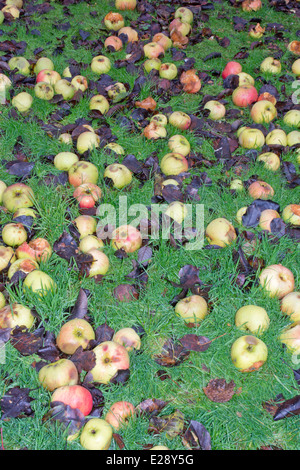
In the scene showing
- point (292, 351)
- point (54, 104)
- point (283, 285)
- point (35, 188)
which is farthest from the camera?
point (54, 104)

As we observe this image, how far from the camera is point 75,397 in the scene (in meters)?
2.43

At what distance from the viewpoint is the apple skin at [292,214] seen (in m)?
3.52

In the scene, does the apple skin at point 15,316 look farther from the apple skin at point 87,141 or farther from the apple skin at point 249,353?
the apple skin at point 87,141

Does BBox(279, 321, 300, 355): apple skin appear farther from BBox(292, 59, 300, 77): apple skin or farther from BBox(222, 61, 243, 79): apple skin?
BBox(292, 59, 300, 77): apple skin

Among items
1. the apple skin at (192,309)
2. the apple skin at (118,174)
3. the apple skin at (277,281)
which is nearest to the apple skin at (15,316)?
the apple skin at (192,309)

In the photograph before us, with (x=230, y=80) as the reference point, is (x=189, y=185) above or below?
below

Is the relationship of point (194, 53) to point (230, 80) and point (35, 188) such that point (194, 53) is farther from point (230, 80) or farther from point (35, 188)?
point (35, 188)

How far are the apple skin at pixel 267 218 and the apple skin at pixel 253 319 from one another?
32.2 inches

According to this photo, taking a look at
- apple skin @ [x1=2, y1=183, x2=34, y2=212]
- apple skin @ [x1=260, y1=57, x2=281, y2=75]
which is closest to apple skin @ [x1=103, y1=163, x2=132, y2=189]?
apple skin @ [x1=2, y1=183, x2=34, y2=212]

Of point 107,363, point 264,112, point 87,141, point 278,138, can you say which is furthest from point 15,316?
point 264,112

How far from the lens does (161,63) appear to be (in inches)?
212

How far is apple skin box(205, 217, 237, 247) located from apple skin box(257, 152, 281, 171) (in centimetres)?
91

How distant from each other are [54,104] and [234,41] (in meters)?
2.67

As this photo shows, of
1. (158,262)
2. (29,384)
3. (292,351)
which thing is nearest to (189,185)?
(158,262)
